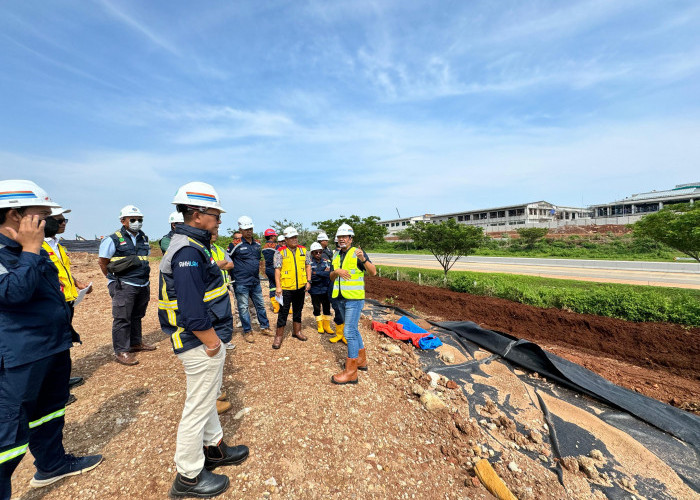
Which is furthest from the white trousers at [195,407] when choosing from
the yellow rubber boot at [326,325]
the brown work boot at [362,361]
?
the yellow rubber boot at [326,325]

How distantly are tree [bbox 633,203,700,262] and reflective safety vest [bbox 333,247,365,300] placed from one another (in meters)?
10.8

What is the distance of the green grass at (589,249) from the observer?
78.3 feet

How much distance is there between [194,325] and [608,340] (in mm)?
9060

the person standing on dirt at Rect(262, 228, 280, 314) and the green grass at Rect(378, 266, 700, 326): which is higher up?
the person standing on dirt at Rect(262, 228, 280, 314)

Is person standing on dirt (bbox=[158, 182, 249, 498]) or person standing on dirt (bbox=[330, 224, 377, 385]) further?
person standing on dirt (bbox=[330, 224, 377, 385])

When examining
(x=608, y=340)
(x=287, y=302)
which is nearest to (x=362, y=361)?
(x=287, y=302)

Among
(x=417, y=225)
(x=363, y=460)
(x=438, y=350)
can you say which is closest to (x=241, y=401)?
(x=363, y=460)

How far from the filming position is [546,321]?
8305mm

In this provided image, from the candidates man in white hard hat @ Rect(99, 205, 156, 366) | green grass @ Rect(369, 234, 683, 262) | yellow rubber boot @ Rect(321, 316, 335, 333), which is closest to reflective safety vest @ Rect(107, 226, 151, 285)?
man in white hard hat @ Rect(99, 205, 156, 366)

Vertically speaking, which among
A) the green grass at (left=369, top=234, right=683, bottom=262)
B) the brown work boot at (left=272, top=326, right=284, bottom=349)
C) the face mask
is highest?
the face mask

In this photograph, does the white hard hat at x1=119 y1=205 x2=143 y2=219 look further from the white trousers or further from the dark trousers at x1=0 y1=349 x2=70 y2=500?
the white trousers

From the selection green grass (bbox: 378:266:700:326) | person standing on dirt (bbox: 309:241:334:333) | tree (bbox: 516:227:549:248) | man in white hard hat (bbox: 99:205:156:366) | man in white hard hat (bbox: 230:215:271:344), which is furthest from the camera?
tree (bbox: 516:227:549:248)

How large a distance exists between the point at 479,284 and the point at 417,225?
5249 mm

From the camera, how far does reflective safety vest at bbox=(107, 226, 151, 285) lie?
4176mm
